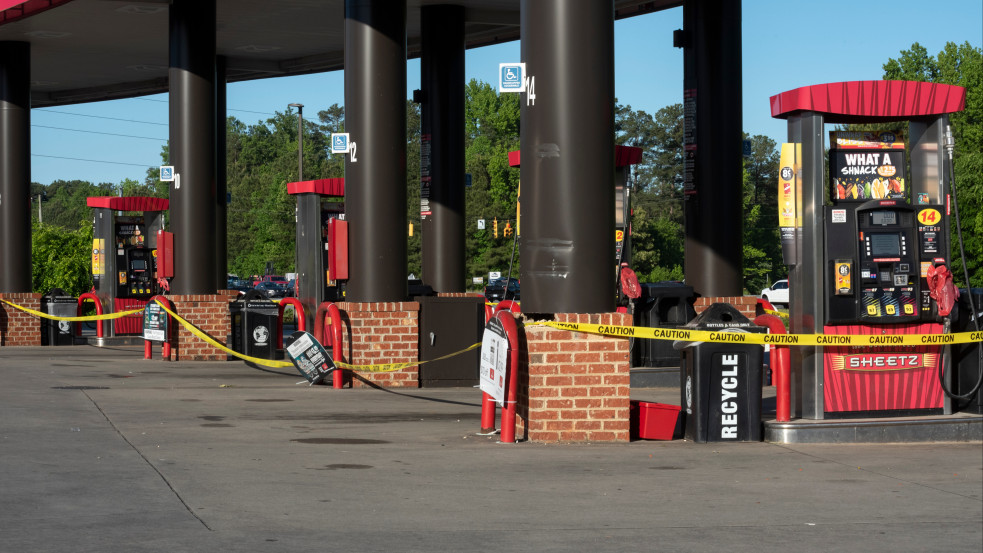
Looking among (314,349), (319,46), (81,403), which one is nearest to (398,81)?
(314,349)

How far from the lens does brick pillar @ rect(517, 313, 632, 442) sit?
39.4 ft

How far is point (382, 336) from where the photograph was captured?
1858cm

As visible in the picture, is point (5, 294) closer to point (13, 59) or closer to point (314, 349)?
point (13, 59)

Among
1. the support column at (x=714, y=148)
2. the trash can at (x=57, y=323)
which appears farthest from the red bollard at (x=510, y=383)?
the trash can at (x=57, y=323)

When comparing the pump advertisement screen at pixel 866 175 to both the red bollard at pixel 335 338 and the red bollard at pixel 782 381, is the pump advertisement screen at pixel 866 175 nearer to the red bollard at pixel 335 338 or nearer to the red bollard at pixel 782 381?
the red bollard at pixel 782 381

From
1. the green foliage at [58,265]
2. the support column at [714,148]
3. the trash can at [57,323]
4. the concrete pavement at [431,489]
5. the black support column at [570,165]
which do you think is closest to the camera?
the concrete pavement at [431,489]

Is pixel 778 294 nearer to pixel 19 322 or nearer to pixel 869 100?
pixel 19 322

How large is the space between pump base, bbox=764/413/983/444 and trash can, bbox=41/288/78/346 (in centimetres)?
2217

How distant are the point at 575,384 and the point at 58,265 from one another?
36587 millimetres

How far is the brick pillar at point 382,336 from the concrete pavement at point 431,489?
3889mm

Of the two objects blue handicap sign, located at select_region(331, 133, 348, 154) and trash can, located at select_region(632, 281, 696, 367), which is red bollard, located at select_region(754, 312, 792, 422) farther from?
blue handicap sign, located at select_region(331, 133, 348, 154)

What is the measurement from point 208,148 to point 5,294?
8.64 metres

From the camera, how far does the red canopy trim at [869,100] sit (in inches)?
468

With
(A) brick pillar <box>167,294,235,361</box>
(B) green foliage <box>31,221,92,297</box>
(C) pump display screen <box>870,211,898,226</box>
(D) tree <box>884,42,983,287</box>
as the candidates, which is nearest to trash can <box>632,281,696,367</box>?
(C) pump display screen <box>870,211,898,226</box>
